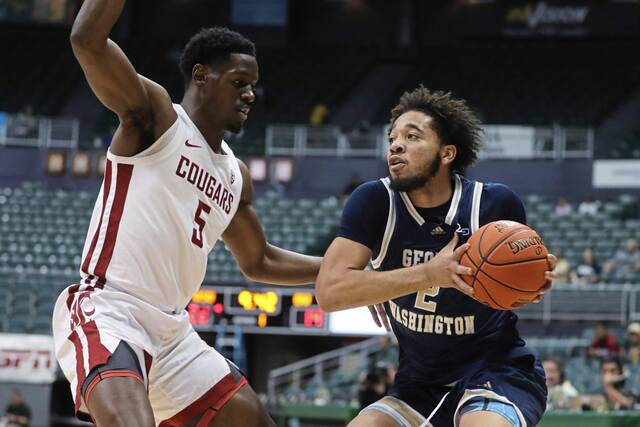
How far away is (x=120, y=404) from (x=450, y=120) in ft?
6.84

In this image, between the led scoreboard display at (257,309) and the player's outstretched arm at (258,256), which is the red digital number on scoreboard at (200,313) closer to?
the led scoreboard display at (257,309)

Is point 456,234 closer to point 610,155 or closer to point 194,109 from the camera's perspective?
point 194,109

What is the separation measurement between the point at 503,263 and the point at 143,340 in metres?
1.68

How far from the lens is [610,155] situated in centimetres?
2352

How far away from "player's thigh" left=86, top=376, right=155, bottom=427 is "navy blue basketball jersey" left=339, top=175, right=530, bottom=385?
3.95 ft

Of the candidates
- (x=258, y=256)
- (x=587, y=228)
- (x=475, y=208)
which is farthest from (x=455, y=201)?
(x=587, y=228)

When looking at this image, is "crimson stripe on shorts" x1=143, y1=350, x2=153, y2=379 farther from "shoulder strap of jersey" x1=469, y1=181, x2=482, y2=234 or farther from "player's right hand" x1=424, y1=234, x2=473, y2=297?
"shoulder strap of jersey" x1=469, y1=181, x2=482, y2=234

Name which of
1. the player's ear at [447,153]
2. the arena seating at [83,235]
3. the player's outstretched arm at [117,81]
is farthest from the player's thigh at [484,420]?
the arena seating at [83,235]

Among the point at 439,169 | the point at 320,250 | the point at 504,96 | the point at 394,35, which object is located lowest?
the point at 320,250

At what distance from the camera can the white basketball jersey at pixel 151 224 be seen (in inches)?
187

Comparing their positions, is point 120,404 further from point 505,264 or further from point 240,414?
point 505,264

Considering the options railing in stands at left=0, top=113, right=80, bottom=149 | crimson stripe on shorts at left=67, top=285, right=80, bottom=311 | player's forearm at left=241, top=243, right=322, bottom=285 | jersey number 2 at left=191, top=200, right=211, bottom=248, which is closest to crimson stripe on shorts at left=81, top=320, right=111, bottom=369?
crimson stripe on shorts at left=67, top=285, right=80, bottom=311

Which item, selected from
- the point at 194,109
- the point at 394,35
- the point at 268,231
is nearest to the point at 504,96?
the point at 394,35

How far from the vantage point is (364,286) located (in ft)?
14.8
